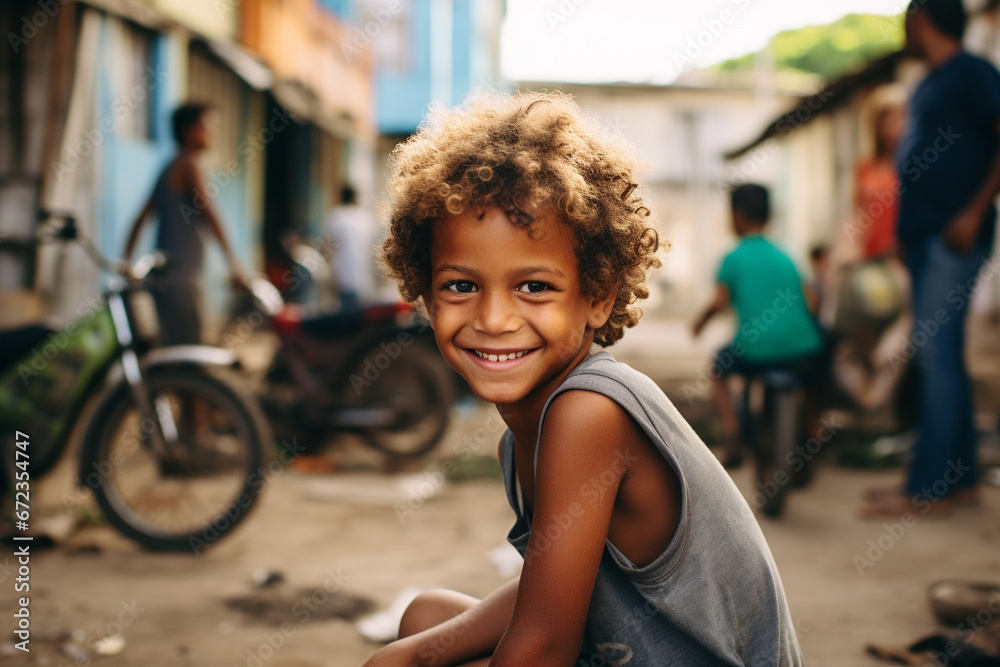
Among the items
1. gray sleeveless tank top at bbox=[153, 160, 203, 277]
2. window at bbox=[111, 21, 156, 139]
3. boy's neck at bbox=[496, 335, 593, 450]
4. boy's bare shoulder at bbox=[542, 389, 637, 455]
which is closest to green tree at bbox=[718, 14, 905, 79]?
window at bbox=[111, 21, 156, 139]

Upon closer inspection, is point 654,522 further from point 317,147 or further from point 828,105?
point 317,147

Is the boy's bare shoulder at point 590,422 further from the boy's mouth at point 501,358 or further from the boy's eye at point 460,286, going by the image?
the boy's eye at point 460,286

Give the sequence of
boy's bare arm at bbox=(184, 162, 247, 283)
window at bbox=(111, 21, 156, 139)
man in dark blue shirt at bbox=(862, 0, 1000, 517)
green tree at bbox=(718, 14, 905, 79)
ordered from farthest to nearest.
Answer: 1. green tree at bbox=(718, 14, 905, 79)
2. window at bbox=(111, 21, 156, 139)
3. boy's bare arm at bbox=(184, 162, 247, 283)
4. man in dark blue shirt at bbox=(862, 0, 1000, 517)

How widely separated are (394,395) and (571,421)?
4009mm

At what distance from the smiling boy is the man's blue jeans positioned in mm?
2713

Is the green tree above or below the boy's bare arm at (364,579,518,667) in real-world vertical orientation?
above

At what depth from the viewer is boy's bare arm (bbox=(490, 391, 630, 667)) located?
1.21m

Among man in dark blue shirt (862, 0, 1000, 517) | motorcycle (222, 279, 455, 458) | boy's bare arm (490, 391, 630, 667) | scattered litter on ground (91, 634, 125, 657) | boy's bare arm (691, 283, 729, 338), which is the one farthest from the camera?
motorcycle (222, 279, 455, 458)

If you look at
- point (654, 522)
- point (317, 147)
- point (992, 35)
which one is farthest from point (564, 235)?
point (317, 147)

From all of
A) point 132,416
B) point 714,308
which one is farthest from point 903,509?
point 132,416

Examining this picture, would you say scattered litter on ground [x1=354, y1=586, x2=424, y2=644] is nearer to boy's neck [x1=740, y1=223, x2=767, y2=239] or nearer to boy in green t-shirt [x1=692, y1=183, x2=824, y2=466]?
boy in green t-shirt [x1=692, y1=183, x2=824, y2=466]

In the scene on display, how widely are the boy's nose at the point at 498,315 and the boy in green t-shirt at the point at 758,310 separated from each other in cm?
291

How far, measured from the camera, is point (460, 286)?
4.71ft

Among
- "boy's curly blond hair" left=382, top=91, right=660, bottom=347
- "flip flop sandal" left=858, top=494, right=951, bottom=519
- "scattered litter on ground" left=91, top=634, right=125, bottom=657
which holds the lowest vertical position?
"scattered litter on ground" left=91, top=634, right=125, bottom=657
